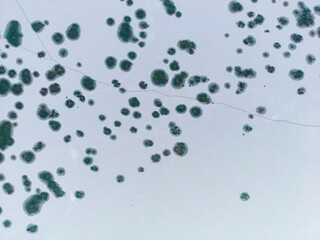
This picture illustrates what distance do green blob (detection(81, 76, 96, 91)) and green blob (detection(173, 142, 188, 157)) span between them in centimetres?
230

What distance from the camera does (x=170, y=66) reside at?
8055 millimetres

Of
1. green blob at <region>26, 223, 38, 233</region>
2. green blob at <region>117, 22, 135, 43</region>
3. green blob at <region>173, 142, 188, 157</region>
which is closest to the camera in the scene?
green blob at <region>26, 223, 38, 233</region>

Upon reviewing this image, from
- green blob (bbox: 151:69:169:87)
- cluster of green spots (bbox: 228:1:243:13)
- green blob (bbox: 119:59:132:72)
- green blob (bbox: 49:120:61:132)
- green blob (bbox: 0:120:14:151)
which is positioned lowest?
green blob (bbox: 0:120:14:151)

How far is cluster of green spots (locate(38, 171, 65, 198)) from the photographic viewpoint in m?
7.89

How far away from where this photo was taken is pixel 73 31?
802 centimetres

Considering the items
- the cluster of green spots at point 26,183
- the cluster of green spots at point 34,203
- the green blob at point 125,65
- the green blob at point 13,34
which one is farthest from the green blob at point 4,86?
the green blob at point 125,65

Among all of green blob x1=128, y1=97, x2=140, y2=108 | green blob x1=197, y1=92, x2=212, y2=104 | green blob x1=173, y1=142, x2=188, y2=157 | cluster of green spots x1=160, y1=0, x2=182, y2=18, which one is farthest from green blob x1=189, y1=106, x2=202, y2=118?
cluster of green spots x1=160, y1=0, x2=182, y2=18

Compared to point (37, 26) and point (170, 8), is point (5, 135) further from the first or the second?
point (170, 8)

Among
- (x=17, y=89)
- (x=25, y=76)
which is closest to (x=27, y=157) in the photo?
(x=17, y=89)

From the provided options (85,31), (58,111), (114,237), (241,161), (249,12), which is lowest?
(114,237)

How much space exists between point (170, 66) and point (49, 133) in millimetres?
3141

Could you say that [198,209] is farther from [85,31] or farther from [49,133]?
[85,31]

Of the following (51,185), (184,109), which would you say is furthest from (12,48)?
(184,109)

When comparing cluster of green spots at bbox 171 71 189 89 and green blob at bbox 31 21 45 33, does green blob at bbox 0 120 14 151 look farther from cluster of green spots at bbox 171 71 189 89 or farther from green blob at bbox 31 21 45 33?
cluster of green spots at bbox 171 71 189 89
